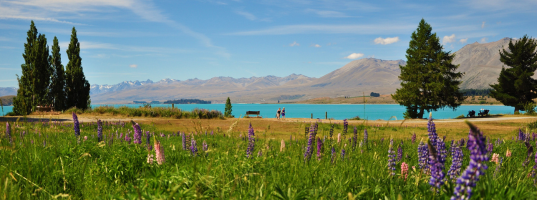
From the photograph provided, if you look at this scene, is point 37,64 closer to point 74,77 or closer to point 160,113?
point 74,77

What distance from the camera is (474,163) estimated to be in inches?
51.5

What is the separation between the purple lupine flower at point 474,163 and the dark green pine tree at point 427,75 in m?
42.2

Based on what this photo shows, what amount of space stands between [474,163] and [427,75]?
43.6m

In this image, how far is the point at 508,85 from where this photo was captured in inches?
1786

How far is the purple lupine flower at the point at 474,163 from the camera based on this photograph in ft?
3.95

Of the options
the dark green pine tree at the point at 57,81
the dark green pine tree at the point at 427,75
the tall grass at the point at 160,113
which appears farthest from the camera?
the dark green pine tree at the point at 427,75

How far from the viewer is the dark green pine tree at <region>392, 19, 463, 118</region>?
40.1 m

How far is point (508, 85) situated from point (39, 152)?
5663cm

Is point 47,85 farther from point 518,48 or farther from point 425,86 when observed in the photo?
point 518,48

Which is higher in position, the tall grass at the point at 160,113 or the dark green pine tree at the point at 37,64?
the dark green pine tree at the point at 37,64

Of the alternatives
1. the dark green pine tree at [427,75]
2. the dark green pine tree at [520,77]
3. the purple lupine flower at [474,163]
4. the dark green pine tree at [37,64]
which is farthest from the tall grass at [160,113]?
the dark green pine tree at [520,77]

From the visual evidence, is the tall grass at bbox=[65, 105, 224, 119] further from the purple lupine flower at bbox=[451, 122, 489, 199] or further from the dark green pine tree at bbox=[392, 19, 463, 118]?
the purple lupine flower at bbox=[451, 122, 489, 199]

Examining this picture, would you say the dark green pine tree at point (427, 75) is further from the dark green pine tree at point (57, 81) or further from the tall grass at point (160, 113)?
the dark green pine tree at point (57, 81)

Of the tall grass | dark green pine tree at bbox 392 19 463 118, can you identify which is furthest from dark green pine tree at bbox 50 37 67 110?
dark green pine tree at bbox 392 19 463 118
